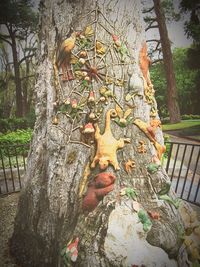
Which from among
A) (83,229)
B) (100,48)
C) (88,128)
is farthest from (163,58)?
(83,229)

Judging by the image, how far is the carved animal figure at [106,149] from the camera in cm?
113

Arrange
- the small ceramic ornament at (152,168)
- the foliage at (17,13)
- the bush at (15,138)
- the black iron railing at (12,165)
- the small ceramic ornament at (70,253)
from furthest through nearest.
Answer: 1. the black iron railing at (12,165)
2. the bush at (15,138)
3. the foliage at (17,13)
4. the small ceramic ornament at (152,168)
5. the small ceramic ornament at (70,253)

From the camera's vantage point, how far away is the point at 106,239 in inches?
41.9

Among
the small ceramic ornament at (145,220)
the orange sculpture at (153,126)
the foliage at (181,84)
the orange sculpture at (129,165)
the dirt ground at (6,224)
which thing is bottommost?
the dirt ground at (6,224)

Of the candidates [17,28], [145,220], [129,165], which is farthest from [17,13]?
[145,220]

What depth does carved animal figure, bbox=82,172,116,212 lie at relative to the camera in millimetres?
1131

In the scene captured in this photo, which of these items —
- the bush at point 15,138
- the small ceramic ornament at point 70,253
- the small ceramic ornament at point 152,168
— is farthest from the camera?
the bush at point 15,138

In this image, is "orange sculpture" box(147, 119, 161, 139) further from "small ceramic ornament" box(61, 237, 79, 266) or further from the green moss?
"small ceramic ornament" box(61, 237, 79, 266)

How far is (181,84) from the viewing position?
140 cm

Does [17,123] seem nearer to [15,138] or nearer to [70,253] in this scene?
[15,138]

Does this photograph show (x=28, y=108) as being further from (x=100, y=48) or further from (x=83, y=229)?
(x=83, y=229)

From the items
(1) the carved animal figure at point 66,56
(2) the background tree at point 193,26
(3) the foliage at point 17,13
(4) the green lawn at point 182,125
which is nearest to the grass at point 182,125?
(4) the green lawn at point 182,125

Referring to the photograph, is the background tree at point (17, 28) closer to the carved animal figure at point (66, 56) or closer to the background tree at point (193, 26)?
the carved animal figure at point (66, 56)

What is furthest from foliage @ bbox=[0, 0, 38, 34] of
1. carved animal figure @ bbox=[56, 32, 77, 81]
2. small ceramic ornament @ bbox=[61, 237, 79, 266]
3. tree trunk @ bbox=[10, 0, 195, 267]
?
small ceramic ornament @ bbox=[61, 237, 79, 266]
